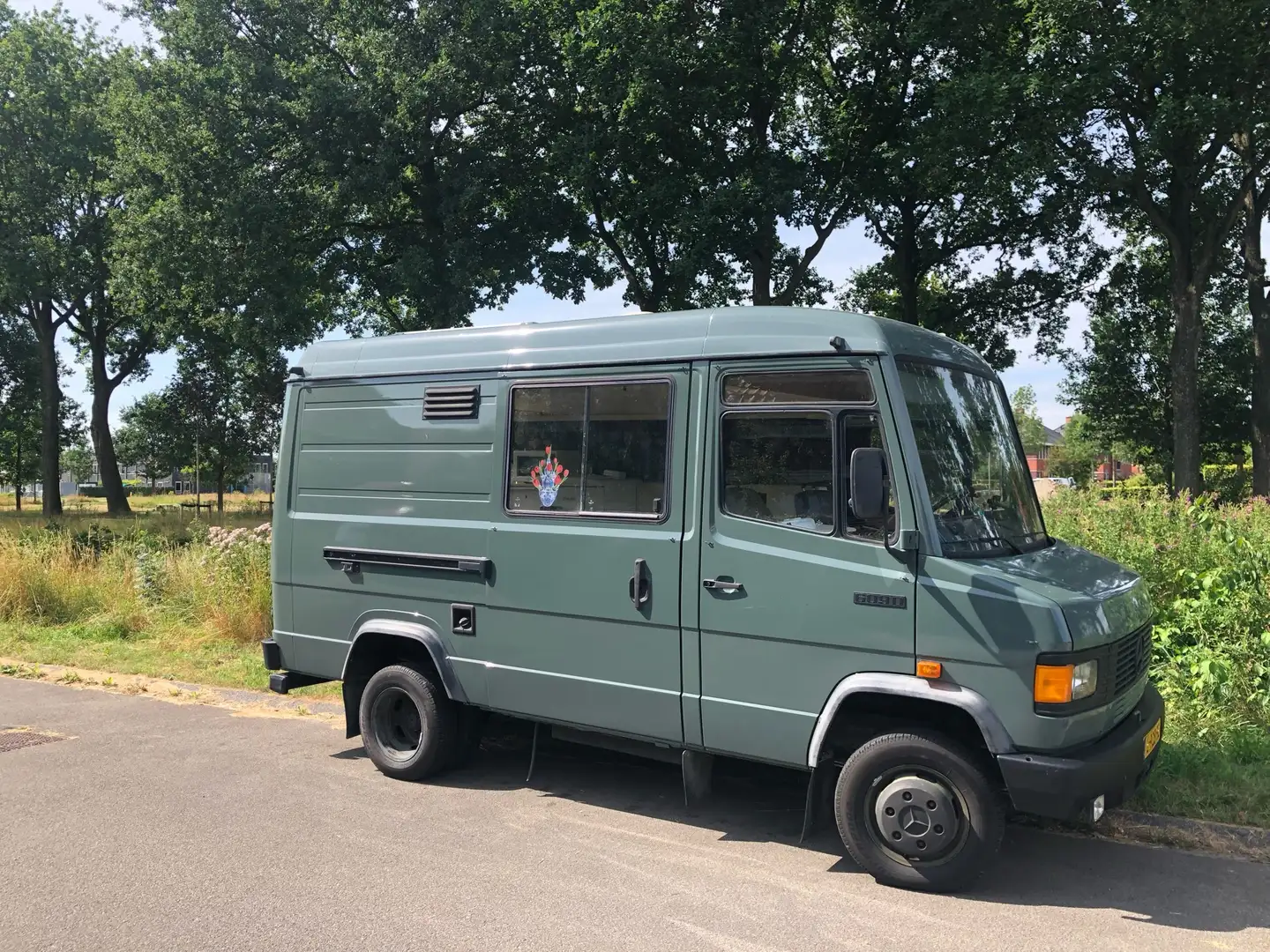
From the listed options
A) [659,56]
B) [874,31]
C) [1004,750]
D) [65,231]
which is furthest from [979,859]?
[65,231]

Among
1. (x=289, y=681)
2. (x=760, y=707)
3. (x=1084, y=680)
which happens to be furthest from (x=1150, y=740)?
(x=289, y=681)

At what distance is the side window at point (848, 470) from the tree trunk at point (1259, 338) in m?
19.9

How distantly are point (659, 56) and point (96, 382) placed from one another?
28057 mm

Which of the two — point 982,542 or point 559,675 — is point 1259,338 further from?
point 559,675

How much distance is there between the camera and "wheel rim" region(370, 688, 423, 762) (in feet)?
20.3

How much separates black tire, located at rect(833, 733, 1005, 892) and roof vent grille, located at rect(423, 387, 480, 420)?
3.03 m

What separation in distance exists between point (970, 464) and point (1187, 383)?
1721 centimetres

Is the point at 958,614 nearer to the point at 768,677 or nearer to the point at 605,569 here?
the point at 768,677

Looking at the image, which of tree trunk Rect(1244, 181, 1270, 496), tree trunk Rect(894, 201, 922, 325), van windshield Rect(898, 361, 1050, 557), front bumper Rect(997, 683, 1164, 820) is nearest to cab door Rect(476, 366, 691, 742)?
van windshield Rect(898, 361, 1050, 557)

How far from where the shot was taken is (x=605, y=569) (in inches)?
204

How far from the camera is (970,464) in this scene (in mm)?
4723

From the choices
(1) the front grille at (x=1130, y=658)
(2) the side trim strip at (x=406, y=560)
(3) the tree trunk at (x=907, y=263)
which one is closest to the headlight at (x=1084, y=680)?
(1) the front grille at (x=1130, y=658)

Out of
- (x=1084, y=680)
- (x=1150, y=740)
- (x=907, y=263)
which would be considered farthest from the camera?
(x=907, y=263)

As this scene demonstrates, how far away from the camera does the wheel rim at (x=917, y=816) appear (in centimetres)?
426
